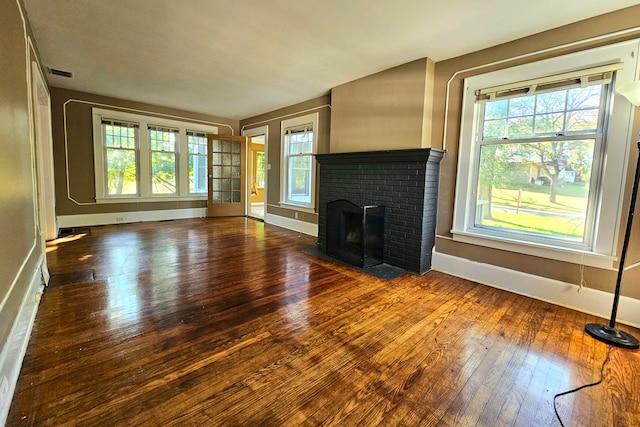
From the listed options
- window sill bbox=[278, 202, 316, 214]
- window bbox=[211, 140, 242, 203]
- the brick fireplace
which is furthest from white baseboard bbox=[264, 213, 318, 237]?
the brick fireplace

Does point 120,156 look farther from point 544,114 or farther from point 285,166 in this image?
point 544,114

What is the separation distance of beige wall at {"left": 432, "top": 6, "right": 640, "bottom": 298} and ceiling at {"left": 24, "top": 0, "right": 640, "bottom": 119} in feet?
0.36

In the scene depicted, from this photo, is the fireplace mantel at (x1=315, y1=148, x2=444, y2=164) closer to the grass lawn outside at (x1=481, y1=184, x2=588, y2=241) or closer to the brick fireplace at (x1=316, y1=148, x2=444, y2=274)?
the brick fireplace at (x1=316, y1=148, x2=444, y2=274)

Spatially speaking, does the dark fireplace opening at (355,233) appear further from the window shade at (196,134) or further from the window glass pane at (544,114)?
the window shade at (196,134)

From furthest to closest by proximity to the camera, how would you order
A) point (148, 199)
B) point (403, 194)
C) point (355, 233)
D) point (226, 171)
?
point (226, 171), point (148, 199), point (355, 233), point (403, 194)

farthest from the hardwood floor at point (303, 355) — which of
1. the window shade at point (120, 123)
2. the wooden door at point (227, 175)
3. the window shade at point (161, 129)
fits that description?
the wooden door at point (227, 175)

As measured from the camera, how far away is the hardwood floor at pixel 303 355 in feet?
4.56

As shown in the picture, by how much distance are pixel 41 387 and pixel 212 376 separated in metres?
0.82

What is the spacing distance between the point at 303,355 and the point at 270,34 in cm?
291

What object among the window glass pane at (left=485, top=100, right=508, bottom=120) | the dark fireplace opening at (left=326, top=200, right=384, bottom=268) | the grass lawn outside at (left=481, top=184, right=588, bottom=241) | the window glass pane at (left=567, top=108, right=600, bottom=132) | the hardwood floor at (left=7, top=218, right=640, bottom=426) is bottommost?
the hardwood floor at (left=7, top=218, right=640, bottom=426)

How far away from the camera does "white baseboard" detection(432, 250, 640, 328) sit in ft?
7.91

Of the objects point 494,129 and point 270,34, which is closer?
point 270,34

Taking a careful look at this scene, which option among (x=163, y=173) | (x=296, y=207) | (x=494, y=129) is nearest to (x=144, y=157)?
(x=163, y=173)

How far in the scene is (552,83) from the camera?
2697mm
